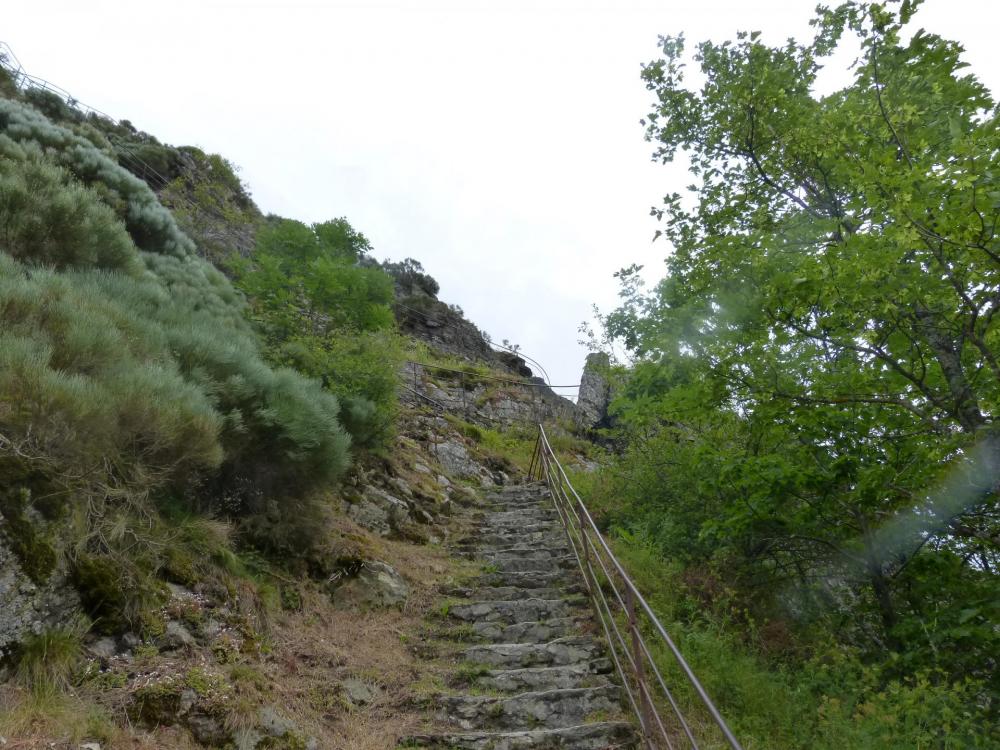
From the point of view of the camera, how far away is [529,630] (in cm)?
568

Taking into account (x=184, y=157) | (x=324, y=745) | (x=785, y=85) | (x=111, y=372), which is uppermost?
(x=184, y=157)

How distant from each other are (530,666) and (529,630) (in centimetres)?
51

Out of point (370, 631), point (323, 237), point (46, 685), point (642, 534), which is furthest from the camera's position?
point (323, 237)

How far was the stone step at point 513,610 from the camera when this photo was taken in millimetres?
6016

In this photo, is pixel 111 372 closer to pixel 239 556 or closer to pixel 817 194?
pixel 239 556

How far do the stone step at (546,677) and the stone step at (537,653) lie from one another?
150 millimetres

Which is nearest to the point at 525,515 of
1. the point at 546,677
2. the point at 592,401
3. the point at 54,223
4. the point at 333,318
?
the point at 546,677

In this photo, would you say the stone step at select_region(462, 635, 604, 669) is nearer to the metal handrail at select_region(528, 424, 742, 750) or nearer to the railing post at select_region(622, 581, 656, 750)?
the metal handrail at select_region(528, 424, 742, 750)

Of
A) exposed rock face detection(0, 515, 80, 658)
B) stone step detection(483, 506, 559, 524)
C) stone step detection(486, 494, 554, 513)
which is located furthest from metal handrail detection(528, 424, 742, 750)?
exposed rock face detection(0, 515, 80, 658)

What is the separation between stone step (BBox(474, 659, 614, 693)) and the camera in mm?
4789

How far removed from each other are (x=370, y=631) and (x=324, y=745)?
174cm

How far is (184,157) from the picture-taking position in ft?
75.1

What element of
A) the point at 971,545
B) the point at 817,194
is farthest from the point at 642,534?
the point at 817,194

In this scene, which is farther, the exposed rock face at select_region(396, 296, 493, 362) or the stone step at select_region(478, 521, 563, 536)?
the exposed rock face at select_region(396, 296, 493, 362)
